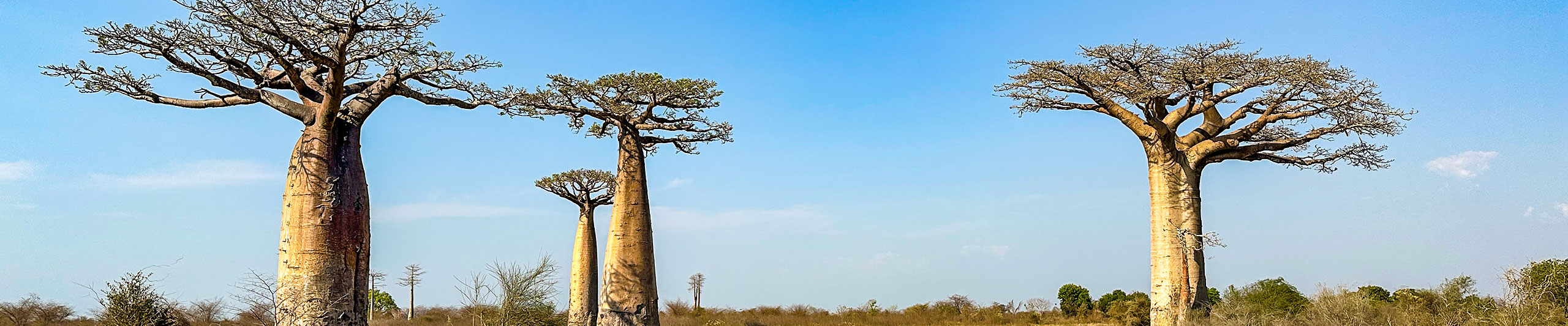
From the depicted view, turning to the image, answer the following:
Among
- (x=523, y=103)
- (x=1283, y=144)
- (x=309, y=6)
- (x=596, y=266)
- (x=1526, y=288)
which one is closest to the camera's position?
(x=309, y=6)

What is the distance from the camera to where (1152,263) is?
1265cm

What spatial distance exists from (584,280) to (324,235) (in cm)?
869

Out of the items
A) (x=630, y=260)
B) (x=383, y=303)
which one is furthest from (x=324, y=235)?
(x=383, y=303)

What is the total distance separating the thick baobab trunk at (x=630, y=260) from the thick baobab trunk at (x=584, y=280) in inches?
119

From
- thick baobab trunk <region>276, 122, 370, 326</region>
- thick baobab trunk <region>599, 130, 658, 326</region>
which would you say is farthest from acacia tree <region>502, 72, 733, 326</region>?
thick baobab trunk <region>276, 122, 370, 326</region>

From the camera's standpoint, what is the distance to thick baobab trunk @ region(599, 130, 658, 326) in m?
12.6

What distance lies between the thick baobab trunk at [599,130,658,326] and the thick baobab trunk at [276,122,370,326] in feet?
16.9

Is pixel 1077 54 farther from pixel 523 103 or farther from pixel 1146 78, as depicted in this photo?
pixel 523 103

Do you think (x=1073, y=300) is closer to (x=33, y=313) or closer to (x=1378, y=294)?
(x=1378, y=294)

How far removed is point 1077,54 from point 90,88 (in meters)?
10.0

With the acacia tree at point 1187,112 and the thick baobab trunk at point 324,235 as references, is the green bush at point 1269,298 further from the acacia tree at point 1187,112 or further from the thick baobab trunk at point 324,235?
the thick baobab trunk at point 324,235

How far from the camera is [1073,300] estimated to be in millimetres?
23578

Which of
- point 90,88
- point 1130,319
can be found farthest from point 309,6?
point 1130,319

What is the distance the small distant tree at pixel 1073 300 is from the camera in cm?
2330
